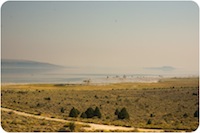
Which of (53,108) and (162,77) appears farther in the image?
(162,77)

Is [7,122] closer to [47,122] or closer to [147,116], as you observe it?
[47,122]

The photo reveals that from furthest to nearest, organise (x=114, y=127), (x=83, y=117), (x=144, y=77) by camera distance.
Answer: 1. (x=144, y=77)
2. (x=83, y=117)
3. (x=114, y=127)

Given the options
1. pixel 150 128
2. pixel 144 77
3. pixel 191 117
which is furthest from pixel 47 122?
pixel 144 77

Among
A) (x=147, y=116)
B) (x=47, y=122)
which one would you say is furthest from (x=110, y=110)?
(x=47, y=122)

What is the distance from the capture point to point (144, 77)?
138750 millimetres

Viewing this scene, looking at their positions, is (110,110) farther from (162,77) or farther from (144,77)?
(162,77)

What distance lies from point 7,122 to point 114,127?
9.30 meters

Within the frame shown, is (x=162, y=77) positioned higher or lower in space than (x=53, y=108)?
higher

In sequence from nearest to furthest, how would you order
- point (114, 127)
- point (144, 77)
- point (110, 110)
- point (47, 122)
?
point (114, 127)
point (47, 122)
point (110, 110)
point (144, 77)

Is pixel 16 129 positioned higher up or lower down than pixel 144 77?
lower down

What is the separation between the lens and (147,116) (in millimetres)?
35375

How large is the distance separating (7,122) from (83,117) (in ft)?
27.8

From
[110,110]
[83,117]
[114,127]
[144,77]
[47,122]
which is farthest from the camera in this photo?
[144,77]

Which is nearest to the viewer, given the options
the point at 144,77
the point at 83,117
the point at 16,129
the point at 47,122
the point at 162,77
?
the point at 16,129
